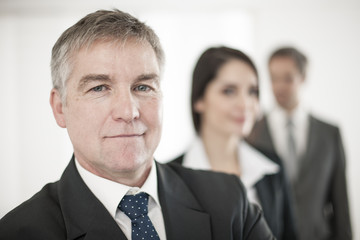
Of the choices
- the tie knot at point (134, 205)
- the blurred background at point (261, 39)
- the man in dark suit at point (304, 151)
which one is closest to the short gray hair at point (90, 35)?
the tie knot at point (134, 205)

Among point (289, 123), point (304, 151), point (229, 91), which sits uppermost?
point (229, 91)

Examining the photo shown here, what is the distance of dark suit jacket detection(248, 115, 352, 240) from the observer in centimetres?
251

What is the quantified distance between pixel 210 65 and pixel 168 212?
108 centimetres

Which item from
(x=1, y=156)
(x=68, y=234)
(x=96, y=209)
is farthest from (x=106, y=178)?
(x=1, y=156)

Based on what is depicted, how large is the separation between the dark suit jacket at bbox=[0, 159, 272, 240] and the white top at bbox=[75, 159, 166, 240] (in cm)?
3

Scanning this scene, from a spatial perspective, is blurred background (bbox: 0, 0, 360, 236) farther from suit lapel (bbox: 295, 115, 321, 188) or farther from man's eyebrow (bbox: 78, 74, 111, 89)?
man's eyebrow (bbox: 78, 74, 111, 89)

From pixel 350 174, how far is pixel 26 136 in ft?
13.4

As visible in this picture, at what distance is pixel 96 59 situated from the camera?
1.12m

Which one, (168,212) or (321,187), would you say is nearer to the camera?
(168,212)

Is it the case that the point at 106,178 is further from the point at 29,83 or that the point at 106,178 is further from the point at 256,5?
the point at 256,5

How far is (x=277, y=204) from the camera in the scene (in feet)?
6.63

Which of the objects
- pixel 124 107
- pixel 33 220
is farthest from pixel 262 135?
pixel 33 220

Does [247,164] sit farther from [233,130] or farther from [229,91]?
[229,91]

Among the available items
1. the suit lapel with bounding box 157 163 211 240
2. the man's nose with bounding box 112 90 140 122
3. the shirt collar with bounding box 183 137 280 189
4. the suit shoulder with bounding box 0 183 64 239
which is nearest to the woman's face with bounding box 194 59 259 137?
the shirt collar with bounding box 183 137 280 189
